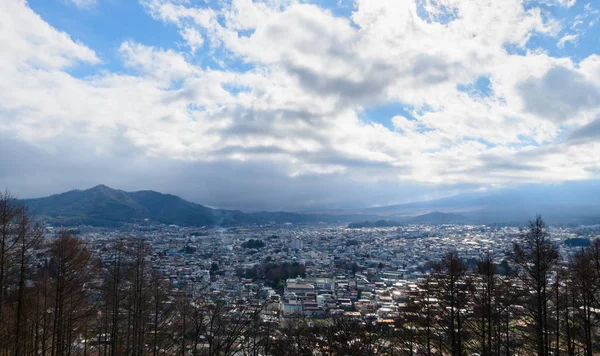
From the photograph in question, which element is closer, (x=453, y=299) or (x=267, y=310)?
(x=453, y=299)

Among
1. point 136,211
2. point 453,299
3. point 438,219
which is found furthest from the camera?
point 438,219

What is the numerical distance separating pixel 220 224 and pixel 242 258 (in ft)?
314

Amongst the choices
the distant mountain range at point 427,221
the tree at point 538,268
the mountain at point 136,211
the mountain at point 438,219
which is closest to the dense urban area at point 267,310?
the tree at point 538,268

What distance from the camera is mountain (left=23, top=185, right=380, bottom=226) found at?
413 feet

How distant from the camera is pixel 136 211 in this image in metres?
148

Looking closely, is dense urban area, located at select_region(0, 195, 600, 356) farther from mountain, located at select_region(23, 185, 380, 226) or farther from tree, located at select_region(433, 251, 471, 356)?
mountain, located at select_region(23, 185, 380, 226)

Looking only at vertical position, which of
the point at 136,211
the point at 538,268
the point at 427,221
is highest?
the point at 538,268

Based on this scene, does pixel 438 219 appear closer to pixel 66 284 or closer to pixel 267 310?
pixel 267 310

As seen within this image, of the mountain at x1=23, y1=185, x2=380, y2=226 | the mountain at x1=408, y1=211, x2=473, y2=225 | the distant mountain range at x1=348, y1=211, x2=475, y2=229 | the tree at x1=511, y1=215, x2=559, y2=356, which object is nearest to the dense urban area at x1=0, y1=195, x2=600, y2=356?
the tree at x1=511, y1=215, x2=559, y2=356

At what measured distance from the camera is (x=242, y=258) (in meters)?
57.6

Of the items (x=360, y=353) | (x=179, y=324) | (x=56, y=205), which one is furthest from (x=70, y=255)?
(x=56, y=205)

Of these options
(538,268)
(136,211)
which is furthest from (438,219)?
(538,268)

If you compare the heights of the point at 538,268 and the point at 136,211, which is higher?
the point at 538,268

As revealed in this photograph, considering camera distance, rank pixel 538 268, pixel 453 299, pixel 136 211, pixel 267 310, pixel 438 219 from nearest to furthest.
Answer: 1. pixel 538 268
2. pixel 453 299
3. pixel 267 310
4. pixel 136 211
5. pixel 438 219
